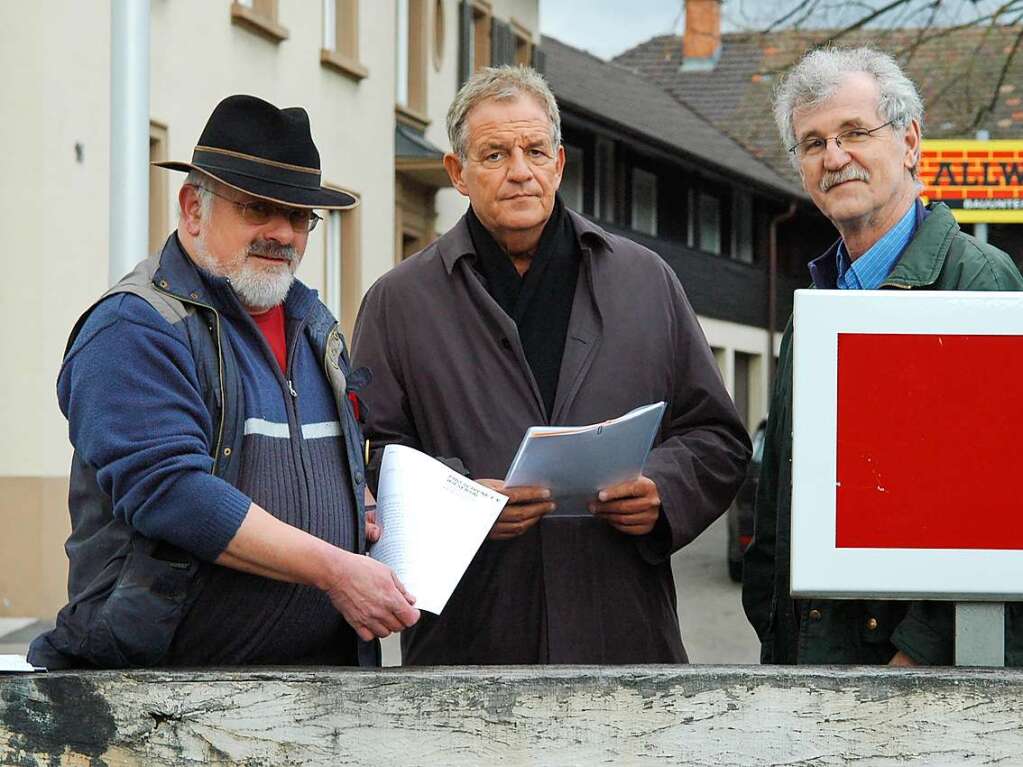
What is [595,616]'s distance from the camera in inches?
168

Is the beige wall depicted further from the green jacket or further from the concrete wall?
the concrete wall

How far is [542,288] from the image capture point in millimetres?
4398

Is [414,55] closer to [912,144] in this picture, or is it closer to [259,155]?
[912,144]

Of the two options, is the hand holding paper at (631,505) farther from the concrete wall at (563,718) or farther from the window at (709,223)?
the window at (709,223)

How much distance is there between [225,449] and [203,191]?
54 cm

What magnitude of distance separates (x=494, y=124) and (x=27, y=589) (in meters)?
10.0

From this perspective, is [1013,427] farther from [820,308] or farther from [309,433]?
[309,433]

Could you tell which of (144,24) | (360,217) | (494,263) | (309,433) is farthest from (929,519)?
(360,217)

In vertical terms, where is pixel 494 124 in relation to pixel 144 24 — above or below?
below

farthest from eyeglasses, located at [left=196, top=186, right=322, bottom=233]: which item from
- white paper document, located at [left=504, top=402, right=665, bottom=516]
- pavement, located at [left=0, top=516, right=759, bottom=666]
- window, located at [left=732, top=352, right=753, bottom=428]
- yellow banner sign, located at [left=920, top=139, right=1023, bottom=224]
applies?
window, located at [left=732, top=352, right=753, bottom=428]

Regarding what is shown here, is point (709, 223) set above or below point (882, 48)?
below

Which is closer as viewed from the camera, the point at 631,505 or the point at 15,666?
the point at 15,666

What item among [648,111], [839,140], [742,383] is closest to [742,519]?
[839,140]

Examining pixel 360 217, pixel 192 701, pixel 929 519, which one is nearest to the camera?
pixel 192 701
